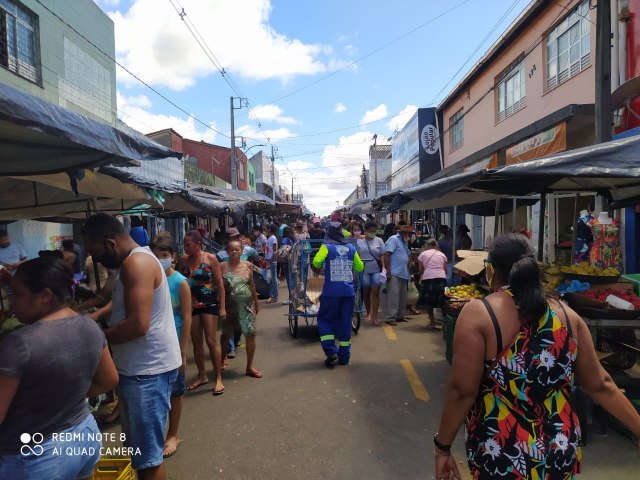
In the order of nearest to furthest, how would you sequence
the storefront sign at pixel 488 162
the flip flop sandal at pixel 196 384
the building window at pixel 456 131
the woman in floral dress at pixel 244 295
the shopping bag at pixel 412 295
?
the flip flop sandal at pixel 196 384, the woman in floral dress at pixel 244 295, the shopping bag at pixel 412 295, the storefront sign at pixel 488 162, the building window at pixel 456 131

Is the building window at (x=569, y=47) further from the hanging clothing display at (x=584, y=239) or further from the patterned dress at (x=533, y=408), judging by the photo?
the patterned dress at (x=533, y=408)

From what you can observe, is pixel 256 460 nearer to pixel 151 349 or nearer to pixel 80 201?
pixel 151 349

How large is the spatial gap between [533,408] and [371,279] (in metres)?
6.08

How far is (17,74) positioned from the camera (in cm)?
942

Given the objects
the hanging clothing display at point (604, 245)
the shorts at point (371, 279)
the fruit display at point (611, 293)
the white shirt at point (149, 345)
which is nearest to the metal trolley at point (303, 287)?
the shorts at point (371, 279)

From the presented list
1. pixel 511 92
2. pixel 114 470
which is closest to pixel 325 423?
pixel 114 470

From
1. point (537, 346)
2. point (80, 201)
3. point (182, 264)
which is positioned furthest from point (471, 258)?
point (80, 201)

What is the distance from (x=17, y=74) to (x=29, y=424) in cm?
1030

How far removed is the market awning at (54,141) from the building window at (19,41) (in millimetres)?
8630

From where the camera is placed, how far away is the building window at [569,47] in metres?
9.89

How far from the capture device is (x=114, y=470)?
268cm

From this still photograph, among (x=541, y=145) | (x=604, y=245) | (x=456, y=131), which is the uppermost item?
(x=456, y=131)

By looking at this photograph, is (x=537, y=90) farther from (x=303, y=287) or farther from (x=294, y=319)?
(x=294, y=319)

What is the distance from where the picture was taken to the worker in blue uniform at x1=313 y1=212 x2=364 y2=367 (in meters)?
5.62
